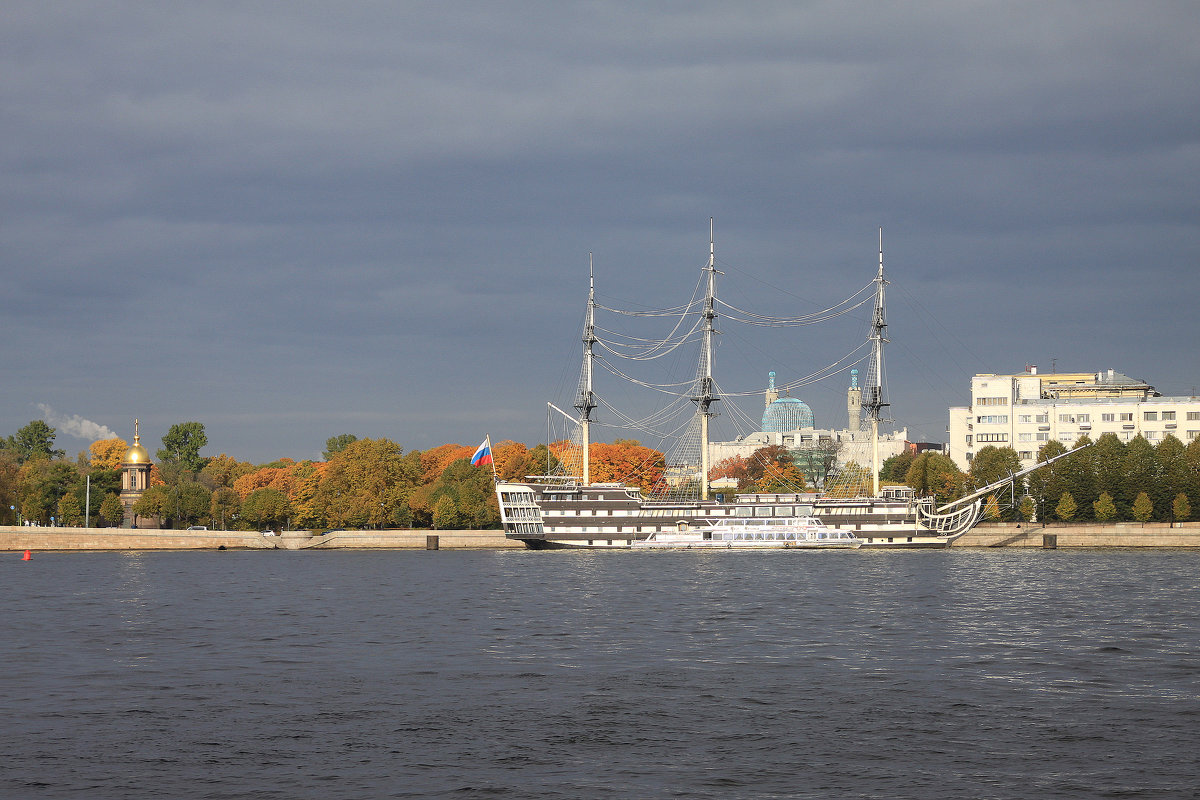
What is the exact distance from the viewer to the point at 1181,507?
11894 cm

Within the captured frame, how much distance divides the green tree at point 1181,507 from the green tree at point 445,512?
77030 millimetres

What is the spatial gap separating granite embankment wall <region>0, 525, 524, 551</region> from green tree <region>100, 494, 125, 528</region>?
11741 mm

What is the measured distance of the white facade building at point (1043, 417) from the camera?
6102 inches

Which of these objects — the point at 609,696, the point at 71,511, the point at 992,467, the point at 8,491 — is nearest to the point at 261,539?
the point at 71,511

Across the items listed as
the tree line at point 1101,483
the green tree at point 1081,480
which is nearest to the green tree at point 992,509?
the tree line at point 1101,483

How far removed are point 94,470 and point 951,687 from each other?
14793 centimetres

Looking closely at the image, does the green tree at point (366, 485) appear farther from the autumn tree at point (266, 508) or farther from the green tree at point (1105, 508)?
the green tree at point (1105, 508)

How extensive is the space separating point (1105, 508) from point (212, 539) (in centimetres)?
9705

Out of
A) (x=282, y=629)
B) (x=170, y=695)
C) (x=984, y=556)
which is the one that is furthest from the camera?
(x=984, y=556)

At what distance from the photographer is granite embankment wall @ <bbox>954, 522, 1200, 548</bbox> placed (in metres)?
116

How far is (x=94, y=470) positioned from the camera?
6191 inches

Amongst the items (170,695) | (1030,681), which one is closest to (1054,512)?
(1030,681)

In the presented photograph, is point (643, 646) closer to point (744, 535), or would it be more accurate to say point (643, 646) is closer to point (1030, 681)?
point (1030, 681)

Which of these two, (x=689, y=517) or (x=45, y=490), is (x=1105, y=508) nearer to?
(x=689, y=517)
